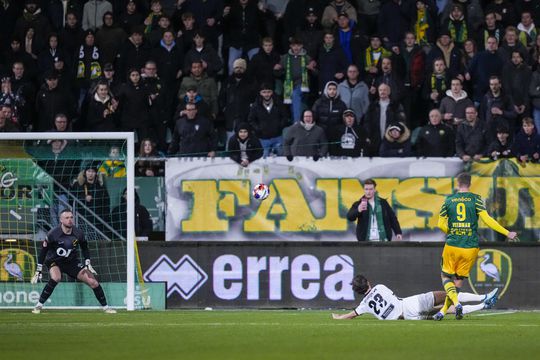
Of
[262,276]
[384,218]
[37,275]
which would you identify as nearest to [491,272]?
[384,218]

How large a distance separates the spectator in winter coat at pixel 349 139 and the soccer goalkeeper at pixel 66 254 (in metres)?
4.94

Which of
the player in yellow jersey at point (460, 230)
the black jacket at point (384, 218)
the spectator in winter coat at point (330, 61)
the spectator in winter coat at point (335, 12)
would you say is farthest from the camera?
the spectator in winter coat at point (335, 12)

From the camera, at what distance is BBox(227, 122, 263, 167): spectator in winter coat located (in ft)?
74.5

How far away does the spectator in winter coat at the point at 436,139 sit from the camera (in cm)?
2277

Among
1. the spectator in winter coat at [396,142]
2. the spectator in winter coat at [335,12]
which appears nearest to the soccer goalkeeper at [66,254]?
the spectator in winter coat at [396,142]

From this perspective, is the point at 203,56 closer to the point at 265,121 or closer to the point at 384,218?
the point at 265,121

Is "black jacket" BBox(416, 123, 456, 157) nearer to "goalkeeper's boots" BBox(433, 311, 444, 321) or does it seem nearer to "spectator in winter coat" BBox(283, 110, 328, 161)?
"spectator in winter coat" BBox(283, 110, 328, 161)

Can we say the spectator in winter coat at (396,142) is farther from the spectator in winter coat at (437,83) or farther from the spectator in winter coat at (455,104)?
the spectator in winter coat at (437,83)

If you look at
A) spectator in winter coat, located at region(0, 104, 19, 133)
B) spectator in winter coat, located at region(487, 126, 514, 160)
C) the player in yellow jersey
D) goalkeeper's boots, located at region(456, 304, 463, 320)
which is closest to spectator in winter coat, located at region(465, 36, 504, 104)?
spectator in winter coat, located at region(487, 126, 514, 160)

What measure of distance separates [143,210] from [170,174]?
856 millimetres

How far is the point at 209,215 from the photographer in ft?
73.4

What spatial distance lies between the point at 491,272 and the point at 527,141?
245cm

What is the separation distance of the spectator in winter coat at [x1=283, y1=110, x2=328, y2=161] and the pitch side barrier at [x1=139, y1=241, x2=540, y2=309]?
180 cm

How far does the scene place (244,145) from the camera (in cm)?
2294
